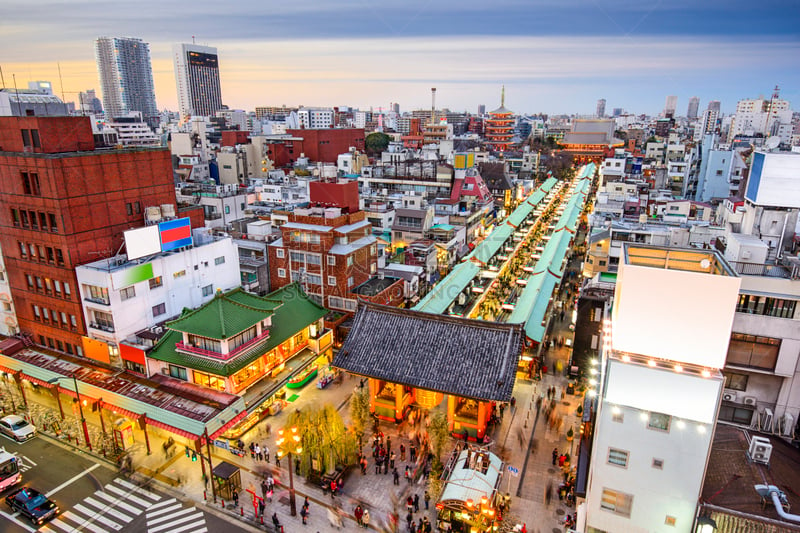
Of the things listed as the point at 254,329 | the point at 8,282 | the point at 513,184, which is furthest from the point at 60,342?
the point at 513,184

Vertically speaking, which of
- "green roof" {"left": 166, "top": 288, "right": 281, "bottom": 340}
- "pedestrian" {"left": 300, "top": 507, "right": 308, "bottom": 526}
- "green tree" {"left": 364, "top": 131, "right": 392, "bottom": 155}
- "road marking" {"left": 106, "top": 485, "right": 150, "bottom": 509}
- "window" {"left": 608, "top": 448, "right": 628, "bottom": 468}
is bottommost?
"road marking" {"left": 106, "top": 485, "right": 150, "bottom": 509}

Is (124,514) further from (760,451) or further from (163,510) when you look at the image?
(760,451)

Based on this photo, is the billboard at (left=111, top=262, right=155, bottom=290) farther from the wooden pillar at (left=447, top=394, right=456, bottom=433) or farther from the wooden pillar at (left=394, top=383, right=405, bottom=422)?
the wooden pillar at (left=447, top=394, right=456, bottom=433)

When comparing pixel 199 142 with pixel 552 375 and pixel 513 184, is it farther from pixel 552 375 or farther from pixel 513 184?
pixel 552 375

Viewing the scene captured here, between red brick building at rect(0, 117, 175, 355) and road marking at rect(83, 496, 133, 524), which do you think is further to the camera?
red brick building at rect(0, 117, 175, 355)

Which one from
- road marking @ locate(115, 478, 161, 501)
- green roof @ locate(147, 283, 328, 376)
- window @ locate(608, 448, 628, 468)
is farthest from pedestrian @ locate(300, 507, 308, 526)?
window @ locate(608, 448, 628, 468)

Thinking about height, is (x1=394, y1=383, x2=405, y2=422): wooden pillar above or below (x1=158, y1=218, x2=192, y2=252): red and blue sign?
below

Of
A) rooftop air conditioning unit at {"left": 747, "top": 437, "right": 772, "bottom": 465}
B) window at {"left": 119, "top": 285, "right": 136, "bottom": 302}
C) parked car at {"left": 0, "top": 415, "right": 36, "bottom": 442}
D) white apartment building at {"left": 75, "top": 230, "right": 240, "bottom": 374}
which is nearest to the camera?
rooftop air conditioning unit at {"left": 747, "top": 437, "right": 772, "bottom": 465}

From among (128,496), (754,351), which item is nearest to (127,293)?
(128,496)
